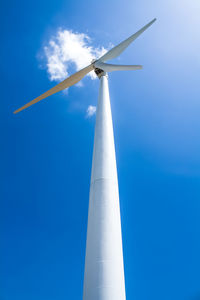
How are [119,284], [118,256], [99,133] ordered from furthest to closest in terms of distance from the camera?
[99,133]
[118,256]
[119,284]

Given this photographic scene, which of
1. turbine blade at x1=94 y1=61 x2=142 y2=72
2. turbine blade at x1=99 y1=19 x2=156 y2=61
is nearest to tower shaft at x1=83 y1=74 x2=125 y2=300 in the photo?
turbine blade at x1=94 y1=61 x2=142 y2=72

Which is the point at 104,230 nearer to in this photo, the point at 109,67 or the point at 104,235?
the point at 104,235

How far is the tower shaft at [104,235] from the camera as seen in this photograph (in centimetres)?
679

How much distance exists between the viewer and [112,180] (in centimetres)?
934

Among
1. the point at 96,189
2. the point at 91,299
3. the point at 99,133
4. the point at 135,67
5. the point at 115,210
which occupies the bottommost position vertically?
the point at 91,299

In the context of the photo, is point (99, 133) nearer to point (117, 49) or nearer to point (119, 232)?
point (119, 232)

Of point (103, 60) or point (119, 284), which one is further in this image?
point (103, 60)

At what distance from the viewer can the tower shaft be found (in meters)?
6.79

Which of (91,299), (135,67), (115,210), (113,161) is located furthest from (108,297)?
(135,67)

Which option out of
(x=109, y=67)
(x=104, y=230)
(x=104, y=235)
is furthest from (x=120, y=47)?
(x=104, y=235)

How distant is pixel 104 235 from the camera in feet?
24.9

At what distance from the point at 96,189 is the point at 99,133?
347cm

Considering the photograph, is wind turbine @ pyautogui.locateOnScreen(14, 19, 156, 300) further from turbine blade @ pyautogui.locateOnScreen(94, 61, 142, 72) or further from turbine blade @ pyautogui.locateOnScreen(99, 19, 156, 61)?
turbine blade @ pyautogui.locateOnScreen(99, 19, 156, 61)

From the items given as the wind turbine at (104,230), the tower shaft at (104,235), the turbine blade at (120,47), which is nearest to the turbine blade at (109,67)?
the turbine blade at (120,47)
